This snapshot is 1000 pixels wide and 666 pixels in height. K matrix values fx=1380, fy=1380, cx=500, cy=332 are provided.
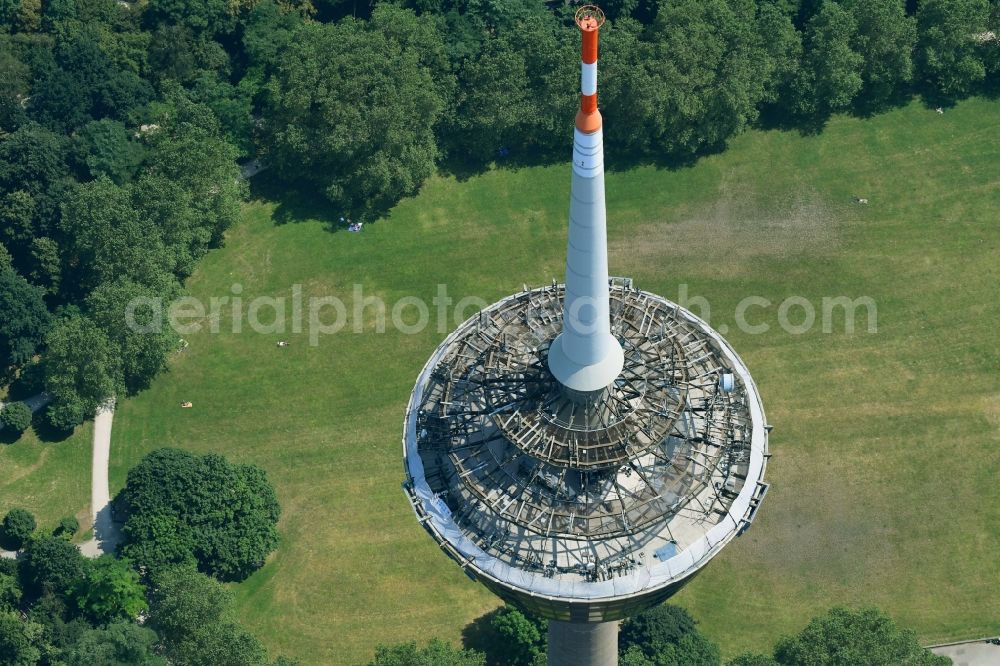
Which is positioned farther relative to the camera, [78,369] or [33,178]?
[33,178]

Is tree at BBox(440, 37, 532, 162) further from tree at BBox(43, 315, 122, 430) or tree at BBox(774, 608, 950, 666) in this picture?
tree at BBox(774, 608, 950, 666)

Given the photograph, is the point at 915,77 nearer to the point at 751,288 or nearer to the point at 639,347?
the point at 751,288

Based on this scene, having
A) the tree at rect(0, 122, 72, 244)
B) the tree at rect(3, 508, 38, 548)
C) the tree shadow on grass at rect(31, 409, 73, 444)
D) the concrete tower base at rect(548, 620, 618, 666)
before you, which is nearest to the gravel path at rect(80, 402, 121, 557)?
the tree shadow on grass at rect(31, 409, 73, 444)

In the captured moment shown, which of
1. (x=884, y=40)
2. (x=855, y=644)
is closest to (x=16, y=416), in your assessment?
(x=855, y=644)

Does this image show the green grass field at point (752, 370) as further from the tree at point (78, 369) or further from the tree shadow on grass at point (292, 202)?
the tree at point (78, 369)

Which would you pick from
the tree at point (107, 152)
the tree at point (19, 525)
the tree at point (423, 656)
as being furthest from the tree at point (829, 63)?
the tree at point (19, 525)

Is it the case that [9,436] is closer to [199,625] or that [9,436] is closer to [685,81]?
[199,625]

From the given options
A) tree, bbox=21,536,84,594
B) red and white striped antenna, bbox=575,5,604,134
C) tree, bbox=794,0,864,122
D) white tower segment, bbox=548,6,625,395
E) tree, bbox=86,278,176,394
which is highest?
tree, bbox=794,0,864,122
